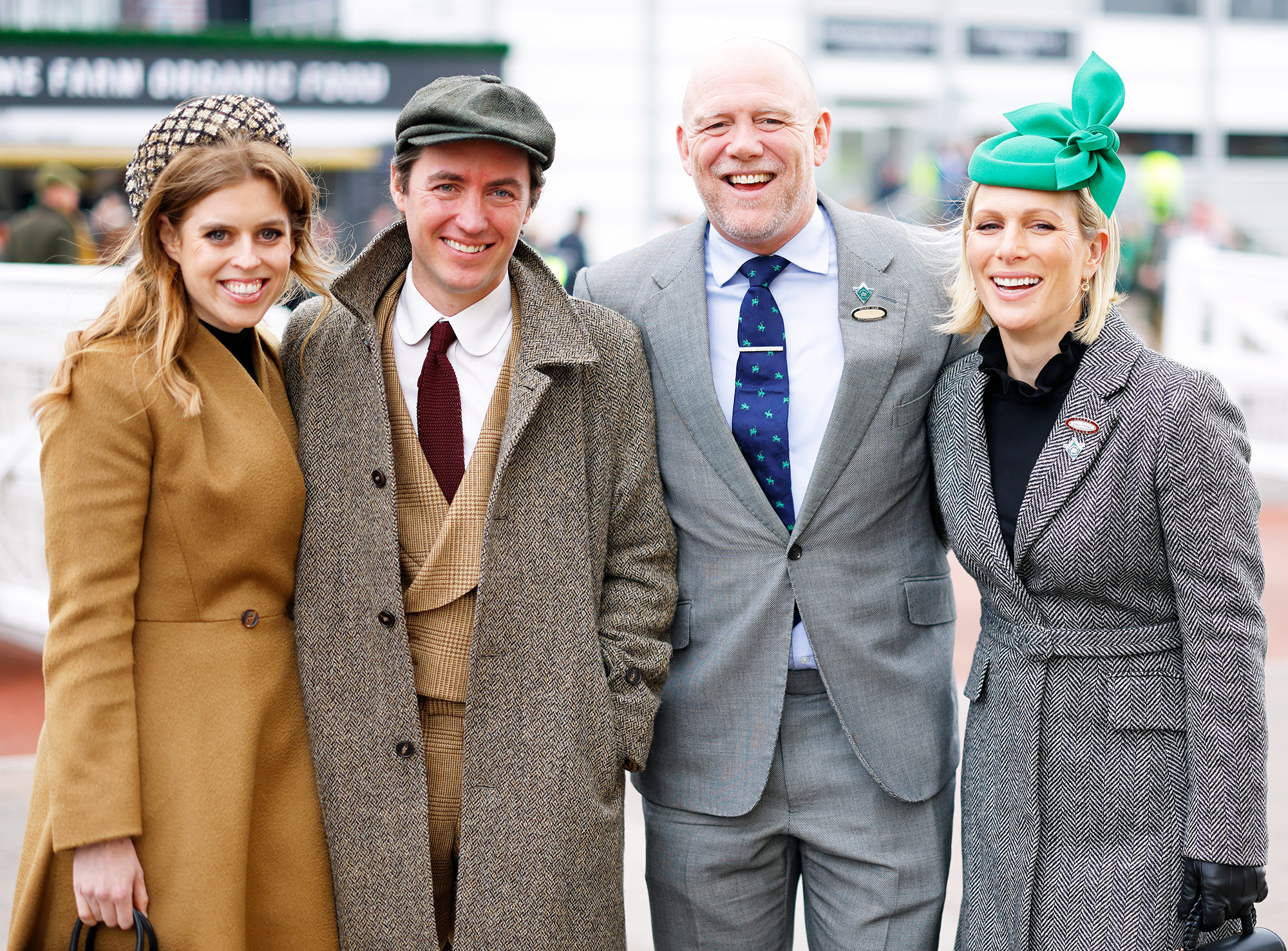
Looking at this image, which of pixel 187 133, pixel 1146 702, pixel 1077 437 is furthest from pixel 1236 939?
pixel 187 133

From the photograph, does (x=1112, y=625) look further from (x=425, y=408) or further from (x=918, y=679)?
(x=425, y=408)

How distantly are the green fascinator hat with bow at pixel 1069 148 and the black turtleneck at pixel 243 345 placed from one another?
1531mm

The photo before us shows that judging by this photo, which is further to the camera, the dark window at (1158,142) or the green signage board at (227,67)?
the dark window at (1158,142)

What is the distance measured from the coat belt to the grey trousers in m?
0.50

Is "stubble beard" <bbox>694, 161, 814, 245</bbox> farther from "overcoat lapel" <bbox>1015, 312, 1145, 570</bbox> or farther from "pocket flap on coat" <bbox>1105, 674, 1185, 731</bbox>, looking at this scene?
"pocket flap on coat" <bbox>1105, 674, 1185, 731</bbox>

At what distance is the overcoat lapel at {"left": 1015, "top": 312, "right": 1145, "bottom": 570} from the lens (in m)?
2.56

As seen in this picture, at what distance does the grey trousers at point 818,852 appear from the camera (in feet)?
9.45

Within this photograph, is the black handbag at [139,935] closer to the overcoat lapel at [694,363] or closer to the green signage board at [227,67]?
the overcoat lapel at [694,363]

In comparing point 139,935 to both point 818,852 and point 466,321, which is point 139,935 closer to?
point 466,321

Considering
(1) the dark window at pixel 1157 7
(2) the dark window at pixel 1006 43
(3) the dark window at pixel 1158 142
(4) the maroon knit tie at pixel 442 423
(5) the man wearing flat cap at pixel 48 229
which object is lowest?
(4) the maroon knit tie at pixel 442 423

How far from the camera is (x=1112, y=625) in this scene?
2.57 meters

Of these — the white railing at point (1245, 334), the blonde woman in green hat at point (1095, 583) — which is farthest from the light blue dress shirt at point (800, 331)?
the white railing at point (1245, 334)

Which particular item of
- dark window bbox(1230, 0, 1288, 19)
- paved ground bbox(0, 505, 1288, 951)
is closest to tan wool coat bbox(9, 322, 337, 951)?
paved ground bbox(0, 505, 1288, 951)

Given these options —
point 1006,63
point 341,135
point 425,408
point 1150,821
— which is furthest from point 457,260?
point 1006,63
